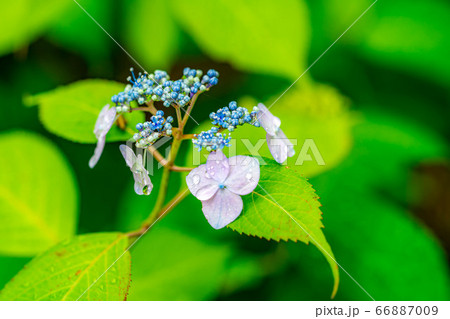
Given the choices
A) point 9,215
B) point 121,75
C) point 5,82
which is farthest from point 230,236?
point 5,82

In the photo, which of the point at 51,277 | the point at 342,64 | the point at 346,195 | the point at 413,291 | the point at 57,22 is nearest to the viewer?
the point at 51,277

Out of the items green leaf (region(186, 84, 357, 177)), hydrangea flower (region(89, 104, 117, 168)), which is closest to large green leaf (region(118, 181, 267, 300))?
green leaf (region(186, 84, 357, 177))

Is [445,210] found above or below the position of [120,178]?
below

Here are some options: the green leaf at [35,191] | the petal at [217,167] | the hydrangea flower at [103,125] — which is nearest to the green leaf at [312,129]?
the petal at [217,167]

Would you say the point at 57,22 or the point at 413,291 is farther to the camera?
the point at 57,22

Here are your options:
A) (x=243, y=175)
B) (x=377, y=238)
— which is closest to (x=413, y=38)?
(x=377, y=238)

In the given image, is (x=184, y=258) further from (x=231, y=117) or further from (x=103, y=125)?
(x=231, y=117)

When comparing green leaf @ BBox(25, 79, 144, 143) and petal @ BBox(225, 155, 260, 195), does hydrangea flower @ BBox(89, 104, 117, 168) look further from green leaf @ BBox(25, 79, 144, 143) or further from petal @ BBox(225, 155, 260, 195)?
petal @ BBox(225, 155, 260, 195)

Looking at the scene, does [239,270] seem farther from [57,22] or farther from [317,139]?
[57,22]
